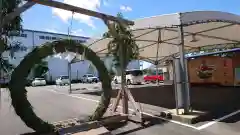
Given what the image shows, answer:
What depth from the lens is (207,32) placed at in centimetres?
1345

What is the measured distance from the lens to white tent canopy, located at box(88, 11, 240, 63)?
7921 mm

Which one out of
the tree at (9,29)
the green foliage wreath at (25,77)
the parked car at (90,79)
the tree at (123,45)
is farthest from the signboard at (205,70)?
the parked car at (90,79)

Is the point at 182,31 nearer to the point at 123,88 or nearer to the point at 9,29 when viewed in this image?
the point at 123,88

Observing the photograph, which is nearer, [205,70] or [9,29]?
[9,29]

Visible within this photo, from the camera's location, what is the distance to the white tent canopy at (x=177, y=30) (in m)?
7.92

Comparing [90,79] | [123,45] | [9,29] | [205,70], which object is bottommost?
[90,79]

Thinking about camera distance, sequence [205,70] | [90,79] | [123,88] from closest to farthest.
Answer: [123,88] < [205,70] < [90,79]

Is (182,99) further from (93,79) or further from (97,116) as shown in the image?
(93,79)

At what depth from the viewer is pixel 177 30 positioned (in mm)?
12305

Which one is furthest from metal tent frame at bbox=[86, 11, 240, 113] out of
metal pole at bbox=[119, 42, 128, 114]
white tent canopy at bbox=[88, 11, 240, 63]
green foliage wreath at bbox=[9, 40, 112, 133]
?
green foliage wreath at bbox=[9, 40, 112, 133]

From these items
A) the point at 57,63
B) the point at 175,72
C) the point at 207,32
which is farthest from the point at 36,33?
the point at 175,72

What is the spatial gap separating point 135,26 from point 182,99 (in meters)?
2.96

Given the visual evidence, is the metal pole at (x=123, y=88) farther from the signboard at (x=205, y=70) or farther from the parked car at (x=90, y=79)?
the parked car at (x=90, y=79)

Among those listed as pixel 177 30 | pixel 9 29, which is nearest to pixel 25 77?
pixel 9 29
